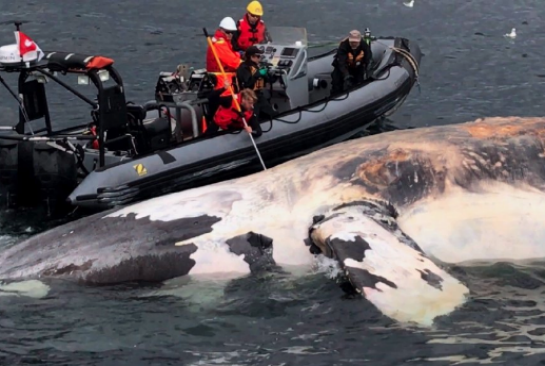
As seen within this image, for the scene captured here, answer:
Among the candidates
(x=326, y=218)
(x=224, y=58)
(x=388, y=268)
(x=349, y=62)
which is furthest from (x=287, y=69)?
(x=388, y=268)

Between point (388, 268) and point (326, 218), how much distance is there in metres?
1.04

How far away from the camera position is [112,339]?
9.20 metres

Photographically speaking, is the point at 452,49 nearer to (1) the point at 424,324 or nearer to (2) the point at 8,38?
(2) the point at 8,38

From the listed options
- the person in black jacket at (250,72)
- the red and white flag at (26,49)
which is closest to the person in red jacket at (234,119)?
the person in black jacket at (250,72)

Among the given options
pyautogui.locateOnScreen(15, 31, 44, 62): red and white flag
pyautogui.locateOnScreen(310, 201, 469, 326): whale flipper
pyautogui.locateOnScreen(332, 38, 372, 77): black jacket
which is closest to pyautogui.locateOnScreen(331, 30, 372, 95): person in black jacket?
pyautogui.locateOnScreen(332, 38, 372, 77): black jacket

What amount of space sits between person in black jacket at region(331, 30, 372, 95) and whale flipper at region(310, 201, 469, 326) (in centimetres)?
878

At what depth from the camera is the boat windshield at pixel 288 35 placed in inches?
707

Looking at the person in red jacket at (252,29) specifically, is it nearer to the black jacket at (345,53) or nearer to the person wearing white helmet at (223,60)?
the person wearing white helmet at (223,60)

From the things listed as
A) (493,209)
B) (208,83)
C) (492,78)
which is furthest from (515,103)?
(493,209)

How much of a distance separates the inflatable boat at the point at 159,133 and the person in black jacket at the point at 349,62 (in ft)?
1.24

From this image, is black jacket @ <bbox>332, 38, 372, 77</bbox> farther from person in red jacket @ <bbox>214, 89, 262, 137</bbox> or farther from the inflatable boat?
person in red jacket @ <bbox>214, 89, 262, 137</bbox>

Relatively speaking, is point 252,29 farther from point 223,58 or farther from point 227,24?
point 223,58

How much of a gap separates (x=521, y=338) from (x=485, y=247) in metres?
1.29

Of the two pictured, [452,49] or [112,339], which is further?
[452,49]
